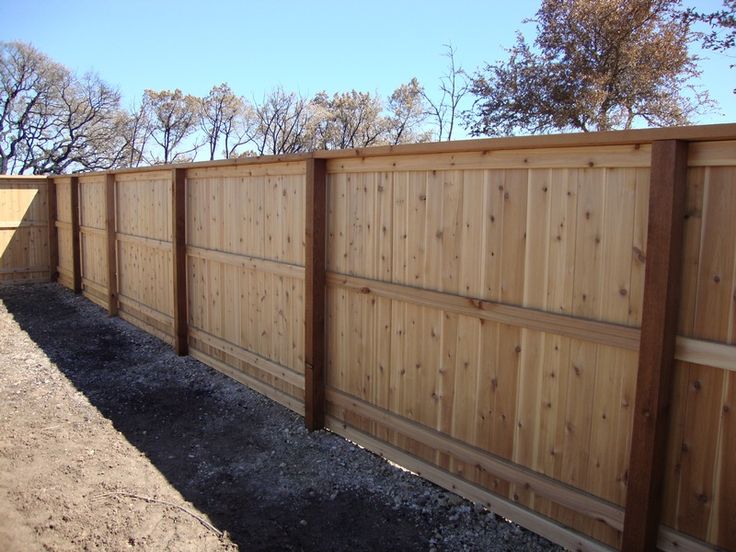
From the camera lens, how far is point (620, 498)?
8.32 ft

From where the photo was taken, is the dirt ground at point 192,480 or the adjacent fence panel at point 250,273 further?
the adjacent fence panel at point 250,273

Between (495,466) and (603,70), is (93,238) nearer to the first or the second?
(495,466)

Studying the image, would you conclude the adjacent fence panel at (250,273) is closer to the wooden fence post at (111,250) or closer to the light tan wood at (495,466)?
the light tan wood at (495,466)

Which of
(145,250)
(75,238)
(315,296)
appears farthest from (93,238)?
(315,296)

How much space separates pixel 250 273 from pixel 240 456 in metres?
1.68

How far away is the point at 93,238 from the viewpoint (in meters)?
8.95

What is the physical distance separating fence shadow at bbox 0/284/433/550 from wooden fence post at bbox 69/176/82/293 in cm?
346

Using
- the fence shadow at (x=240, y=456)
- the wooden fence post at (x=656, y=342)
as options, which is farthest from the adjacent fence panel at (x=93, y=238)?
the wooden fence post at (x=656, y=342)

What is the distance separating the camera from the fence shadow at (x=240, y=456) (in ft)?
9.74

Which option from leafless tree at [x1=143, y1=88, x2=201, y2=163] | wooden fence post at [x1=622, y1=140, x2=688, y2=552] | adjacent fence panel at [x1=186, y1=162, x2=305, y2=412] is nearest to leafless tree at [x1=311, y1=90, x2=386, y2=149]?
leafless tree at [x1=143, y1=88, x2=201, y2=163]

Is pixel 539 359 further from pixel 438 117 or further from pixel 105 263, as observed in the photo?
pixel 438 117

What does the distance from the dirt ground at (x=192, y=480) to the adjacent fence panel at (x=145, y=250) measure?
4.40ft

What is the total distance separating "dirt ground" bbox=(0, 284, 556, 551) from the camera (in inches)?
113

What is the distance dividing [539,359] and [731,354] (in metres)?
0.82
